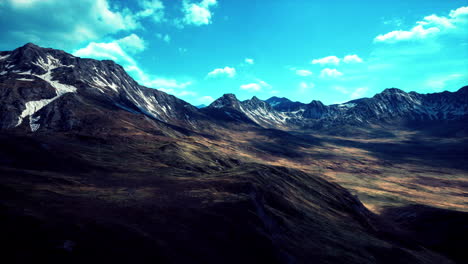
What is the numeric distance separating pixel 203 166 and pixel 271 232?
61811 mm

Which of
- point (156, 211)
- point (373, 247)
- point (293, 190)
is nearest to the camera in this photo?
point (156, 211)

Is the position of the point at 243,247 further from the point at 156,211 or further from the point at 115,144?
the point at 115,144

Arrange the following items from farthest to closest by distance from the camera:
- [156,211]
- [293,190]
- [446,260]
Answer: [293,190]
[446,260]
[156,211]

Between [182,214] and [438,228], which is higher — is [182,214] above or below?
above

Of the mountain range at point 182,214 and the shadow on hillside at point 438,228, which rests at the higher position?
the mountain range at point 182,214

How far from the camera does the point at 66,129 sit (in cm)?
13688

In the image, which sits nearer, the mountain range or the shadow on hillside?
the mountain range

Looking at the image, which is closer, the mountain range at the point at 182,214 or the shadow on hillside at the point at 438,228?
the mountain range at the point at 182,214

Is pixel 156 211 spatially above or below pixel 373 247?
above

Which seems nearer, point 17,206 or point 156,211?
point 17,206

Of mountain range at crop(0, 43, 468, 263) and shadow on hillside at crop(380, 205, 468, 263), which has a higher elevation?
mountain range at crop(0, 43, 468, 263)

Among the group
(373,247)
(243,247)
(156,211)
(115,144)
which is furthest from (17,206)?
(115,144)

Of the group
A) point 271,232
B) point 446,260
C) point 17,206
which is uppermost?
point 17,206

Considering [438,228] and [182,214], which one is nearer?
[182,214]
